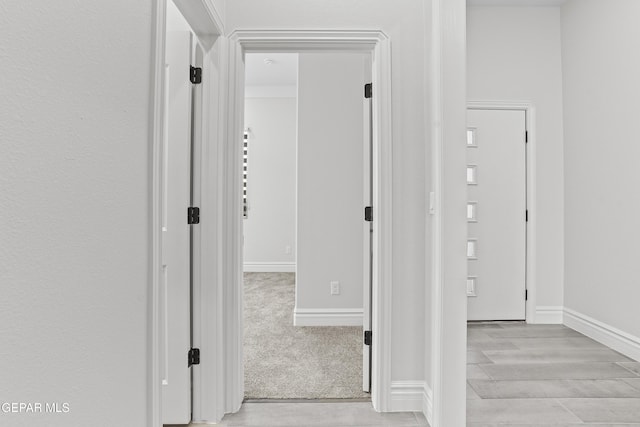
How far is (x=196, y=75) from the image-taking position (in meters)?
1.84

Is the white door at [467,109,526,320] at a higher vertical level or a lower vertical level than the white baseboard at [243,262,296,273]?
higher

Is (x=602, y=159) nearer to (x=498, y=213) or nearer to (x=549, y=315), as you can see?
(x=498, y=213)

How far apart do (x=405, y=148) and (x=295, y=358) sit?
5.52 feet

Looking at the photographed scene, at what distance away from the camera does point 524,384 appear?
2297 mm

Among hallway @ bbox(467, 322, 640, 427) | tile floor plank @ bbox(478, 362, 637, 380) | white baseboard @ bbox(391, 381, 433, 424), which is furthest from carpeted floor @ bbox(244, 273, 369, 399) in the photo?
tile floor plank @ bbox(478, 362, 637, 380)

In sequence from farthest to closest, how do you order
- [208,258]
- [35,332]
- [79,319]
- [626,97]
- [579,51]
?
[579,51]
[626,97]
[208,258]
[79,319]
[35,332]

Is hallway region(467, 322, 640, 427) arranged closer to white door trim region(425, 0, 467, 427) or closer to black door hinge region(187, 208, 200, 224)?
white door trim region(425, 0, 467, 427)

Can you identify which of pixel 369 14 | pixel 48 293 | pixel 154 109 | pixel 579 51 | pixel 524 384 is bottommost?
pixel 524 384

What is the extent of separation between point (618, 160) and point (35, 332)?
12.3ft

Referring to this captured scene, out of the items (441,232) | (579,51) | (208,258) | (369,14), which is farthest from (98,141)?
(579,51)

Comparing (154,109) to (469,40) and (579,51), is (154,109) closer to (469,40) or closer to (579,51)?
(469,40)

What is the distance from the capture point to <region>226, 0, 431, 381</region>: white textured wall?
77.1 inches

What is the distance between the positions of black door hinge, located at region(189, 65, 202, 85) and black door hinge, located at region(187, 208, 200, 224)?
644 millimetres

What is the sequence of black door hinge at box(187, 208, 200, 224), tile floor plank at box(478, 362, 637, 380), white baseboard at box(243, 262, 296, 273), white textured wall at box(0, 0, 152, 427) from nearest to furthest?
white textured wall at box(0, 0, 152, 427) → black door hinge at box(187, 208, 200, 224) → tile floor plank at box(478, 362, 637, 380) → white baseboard at box(243, 262, 296, 273)
